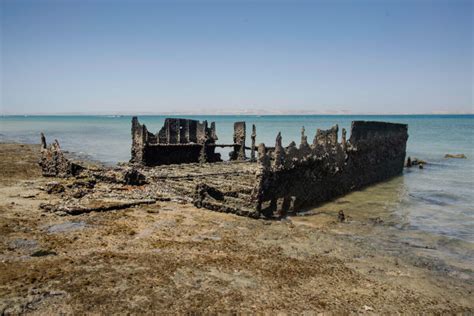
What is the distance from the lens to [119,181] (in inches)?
638

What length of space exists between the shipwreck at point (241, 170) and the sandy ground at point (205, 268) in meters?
1.17

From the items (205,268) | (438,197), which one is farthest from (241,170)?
(205,268)

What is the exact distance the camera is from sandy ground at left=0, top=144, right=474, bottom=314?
6.57m

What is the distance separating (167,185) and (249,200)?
452cm

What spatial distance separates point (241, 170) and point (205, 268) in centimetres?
1108

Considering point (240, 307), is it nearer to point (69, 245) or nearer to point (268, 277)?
point (268, 277)

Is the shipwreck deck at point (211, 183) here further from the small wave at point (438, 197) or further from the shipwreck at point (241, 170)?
the small wave at point (438, 197)

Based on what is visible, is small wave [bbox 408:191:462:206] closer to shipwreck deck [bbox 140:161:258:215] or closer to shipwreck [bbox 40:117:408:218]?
shipwreck [bbox 40:117:408:218]

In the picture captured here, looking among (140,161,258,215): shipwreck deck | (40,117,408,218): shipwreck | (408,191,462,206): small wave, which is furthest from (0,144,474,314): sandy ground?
(408,191,462,206): small wave

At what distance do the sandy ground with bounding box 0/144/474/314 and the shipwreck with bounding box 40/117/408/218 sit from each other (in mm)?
1170

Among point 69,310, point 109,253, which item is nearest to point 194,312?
point 69,310

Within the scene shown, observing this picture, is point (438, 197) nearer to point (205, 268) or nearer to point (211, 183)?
point (211, 183)

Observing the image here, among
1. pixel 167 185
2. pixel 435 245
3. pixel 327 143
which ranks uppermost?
pixel 327 143

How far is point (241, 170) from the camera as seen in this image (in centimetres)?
1889
